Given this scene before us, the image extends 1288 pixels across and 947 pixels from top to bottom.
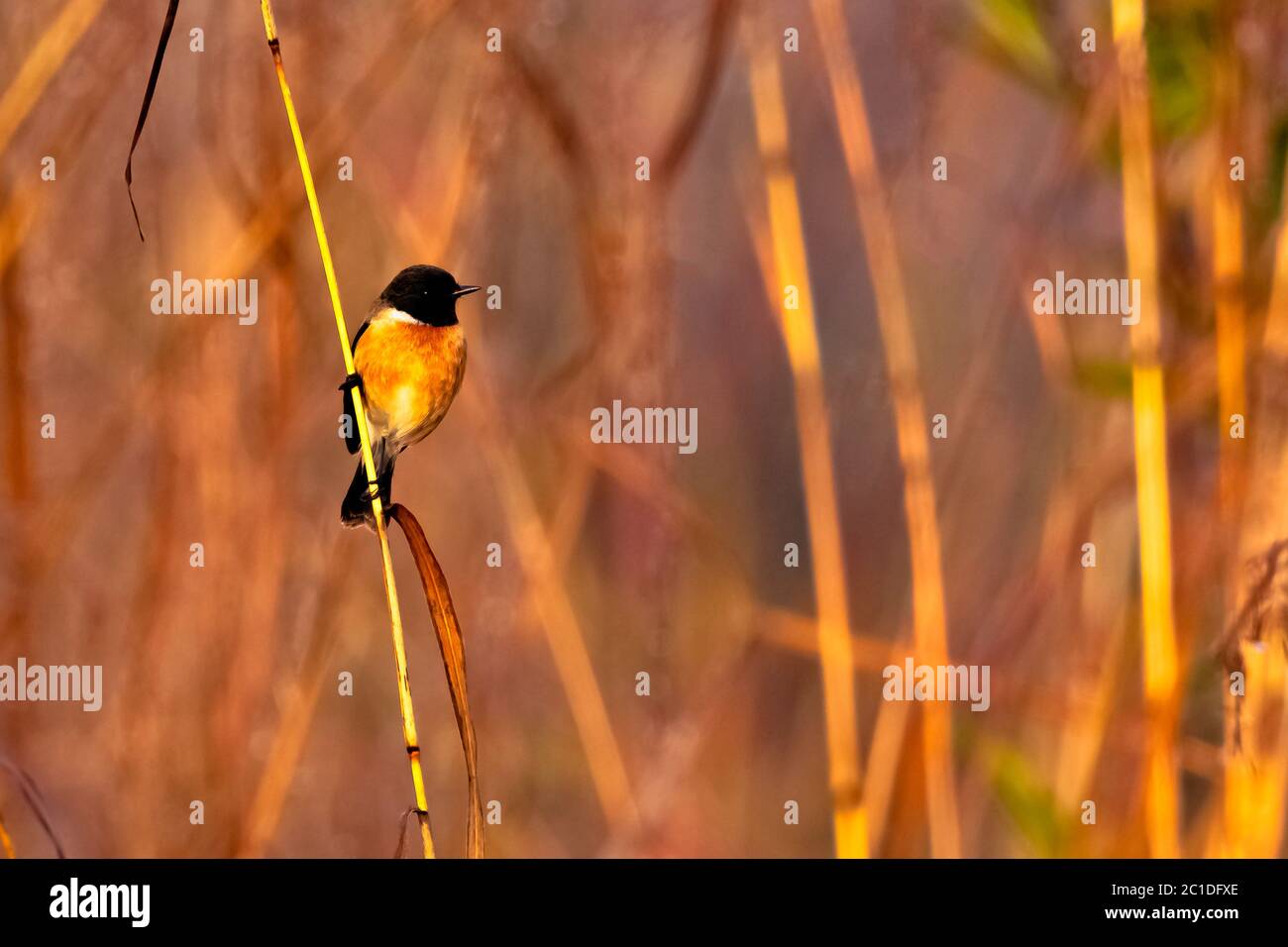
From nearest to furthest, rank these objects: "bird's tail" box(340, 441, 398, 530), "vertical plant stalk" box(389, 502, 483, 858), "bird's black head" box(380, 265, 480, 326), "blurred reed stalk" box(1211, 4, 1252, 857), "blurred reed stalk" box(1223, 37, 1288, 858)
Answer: "vertical plant stalk" box(389, 502, 483, 858) → "blurred reed stalk" box(1223, 37, 1288, 858) → "blurred reed stalk" box(1211, 4, 1252, 857) → "bird's tail" box(340, 441, 398, 530) → "bird's black head" box(380, 265, 480, 326)

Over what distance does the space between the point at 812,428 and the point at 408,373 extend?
944mm

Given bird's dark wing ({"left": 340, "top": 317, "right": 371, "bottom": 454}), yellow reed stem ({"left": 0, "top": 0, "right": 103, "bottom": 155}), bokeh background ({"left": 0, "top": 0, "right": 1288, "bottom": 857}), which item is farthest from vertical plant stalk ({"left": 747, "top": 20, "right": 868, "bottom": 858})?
yellow reed stem ({"left": 0, "top": 0, "right": 103, "bottom": 155})

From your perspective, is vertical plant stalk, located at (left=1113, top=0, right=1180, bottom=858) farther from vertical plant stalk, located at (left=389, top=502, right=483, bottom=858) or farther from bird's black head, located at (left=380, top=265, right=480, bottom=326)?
bird's black head, located at (left=380, top=265, right=480, bottom=326)

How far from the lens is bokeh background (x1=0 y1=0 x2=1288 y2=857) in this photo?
193cm

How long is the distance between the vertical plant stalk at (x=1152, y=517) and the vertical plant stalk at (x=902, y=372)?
0.33m

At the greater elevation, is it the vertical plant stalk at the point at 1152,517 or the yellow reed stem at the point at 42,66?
the yellow reed stem at the point at 42,66

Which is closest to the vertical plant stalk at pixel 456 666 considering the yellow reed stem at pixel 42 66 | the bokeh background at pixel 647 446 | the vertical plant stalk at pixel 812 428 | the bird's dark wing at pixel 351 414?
the bokeh background at pixel 647 446

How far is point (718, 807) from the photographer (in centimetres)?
277

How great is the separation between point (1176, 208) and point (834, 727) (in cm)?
118

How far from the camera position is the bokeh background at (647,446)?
1.93 meters

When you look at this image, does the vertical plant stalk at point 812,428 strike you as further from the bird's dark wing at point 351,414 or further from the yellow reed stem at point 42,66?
the yellow reed stem at point 42,66

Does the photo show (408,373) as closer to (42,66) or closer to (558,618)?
(558,618)
